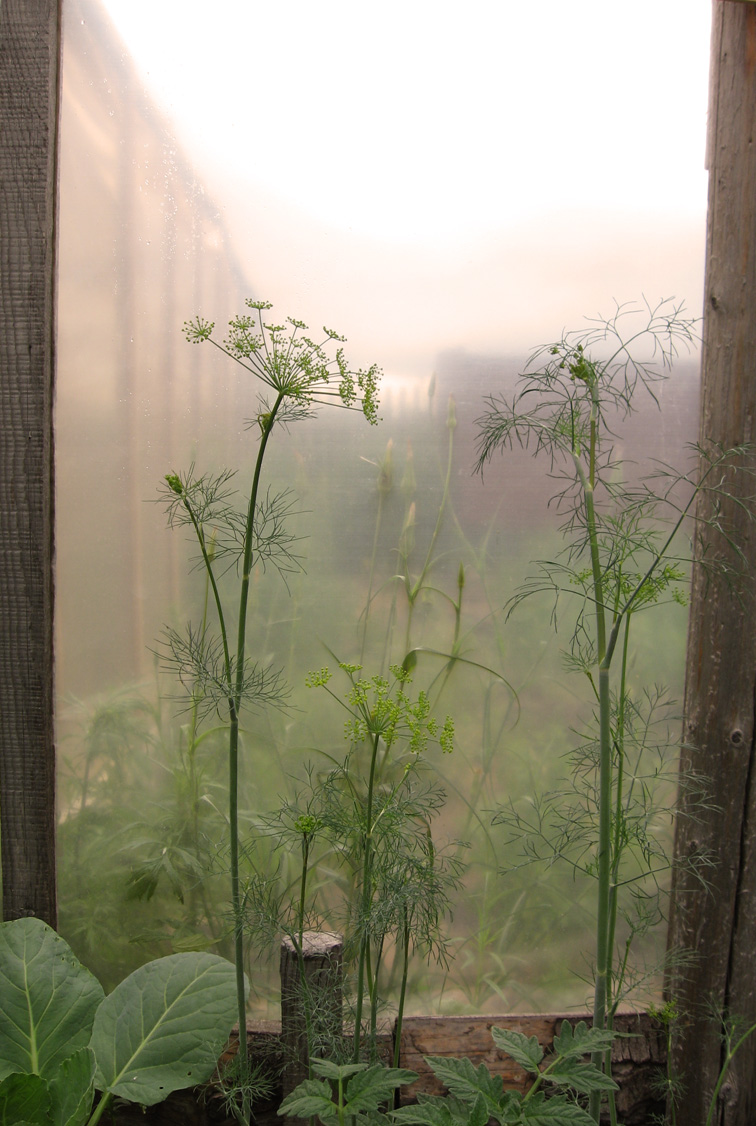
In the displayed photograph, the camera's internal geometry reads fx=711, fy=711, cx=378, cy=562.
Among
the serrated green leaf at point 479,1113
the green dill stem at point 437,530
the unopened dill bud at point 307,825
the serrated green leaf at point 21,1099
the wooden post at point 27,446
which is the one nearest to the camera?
the serrated green leaf at point 479,1113

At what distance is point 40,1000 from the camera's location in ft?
4.50

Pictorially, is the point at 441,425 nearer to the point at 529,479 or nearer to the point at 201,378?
the point at 529,479

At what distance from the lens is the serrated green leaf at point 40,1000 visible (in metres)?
1.33

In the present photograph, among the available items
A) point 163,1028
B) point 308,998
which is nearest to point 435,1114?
point 308,998

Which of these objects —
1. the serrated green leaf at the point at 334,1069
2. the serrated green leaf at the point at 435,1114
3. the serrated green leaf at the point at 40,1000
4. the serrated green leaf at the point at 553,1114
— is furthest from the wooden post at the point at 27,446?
the serrated green leaf at the point at 553,1114

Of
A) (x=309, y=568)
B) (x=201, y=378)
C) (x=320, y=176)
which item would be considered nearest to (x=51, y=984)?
(x=309, y=568)

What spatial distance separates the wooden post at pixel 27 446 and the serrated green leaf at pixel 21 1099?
50 centimetres

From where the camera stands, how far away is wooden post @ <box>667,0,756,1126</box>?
5.21 ft

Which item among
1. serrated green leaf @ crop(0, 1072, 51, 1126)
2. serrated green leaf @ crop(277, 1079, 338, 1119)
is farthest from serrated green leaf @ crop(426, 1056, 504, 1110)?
serrated green leaf @ crop(0, 1072, 51, 1126)

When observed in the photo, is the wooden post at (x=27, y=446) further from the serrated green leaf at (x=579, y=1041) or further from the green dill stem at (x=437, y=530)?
the serrated green leaf at (x=579, y=1041)

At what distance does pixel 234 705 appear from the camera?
53.6 inches

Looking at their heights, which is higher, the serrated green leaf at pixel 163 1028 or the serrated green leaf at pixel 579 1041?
the serrated green leaf at pixel 579 1041

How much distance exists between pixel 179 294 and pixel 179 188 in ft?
0.78

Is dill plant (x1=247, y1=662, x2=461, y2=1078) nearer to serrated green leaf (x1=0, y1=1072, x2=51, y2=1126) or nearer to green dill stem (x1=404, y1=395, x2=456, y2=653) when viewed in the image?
green dill stem (x1=404, y1=395, x2=456, y2=653)
